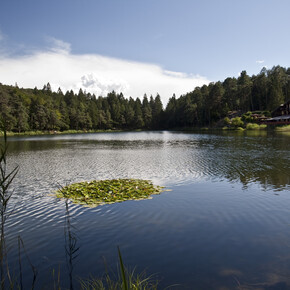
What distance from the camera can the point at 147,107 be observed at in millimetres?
170375

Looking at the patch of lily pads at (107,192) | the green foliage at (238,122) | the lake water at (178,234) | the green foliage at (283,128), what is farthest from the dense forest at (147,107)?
the lake water at (178,234)

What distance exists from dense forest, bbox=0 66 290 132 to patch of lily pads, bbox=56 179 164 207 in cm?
8416

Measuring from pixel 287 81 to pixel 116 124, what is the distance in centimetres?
10523

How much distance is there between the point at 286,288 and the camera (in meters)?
6.38

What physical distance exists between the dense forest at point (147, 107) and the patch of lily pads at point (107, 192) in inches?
3313

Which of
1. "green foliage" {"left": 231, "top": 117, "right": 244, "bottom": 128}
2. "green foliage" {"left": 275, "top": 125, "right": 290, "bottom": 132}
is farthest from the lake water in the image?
"green foliage" {"left": 231, "top": 117, "right": 244, "bottom": 128}

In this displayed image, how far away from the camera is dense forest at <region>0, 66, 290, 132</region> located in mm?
109500

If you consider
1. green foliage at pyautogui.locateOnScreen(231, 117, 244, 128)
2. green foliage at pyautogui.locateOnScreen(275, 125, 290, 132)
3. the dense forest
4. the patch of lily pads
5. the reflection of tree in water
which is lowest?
the reflection of tree in water

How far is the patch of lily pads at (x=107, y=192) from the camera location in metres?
14.4

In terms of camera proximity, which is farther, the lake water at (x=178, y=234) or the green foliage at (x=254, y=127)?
the green foliage at (x=254, y=127)

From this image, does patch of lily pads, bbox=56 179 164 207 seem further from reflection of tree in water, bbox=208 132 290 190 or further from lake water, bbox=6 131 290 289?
reflection of tree in water, bbox=208 132 290 190

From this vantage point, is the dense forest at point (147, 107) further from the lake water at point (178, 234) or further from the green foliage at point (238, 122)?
the lake water at point (178, 234)

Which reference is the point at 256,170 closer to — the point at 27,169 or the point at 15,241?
the point at 15,241

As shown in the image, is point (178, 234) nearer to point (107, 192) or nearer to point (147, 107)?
point (107, 192)
